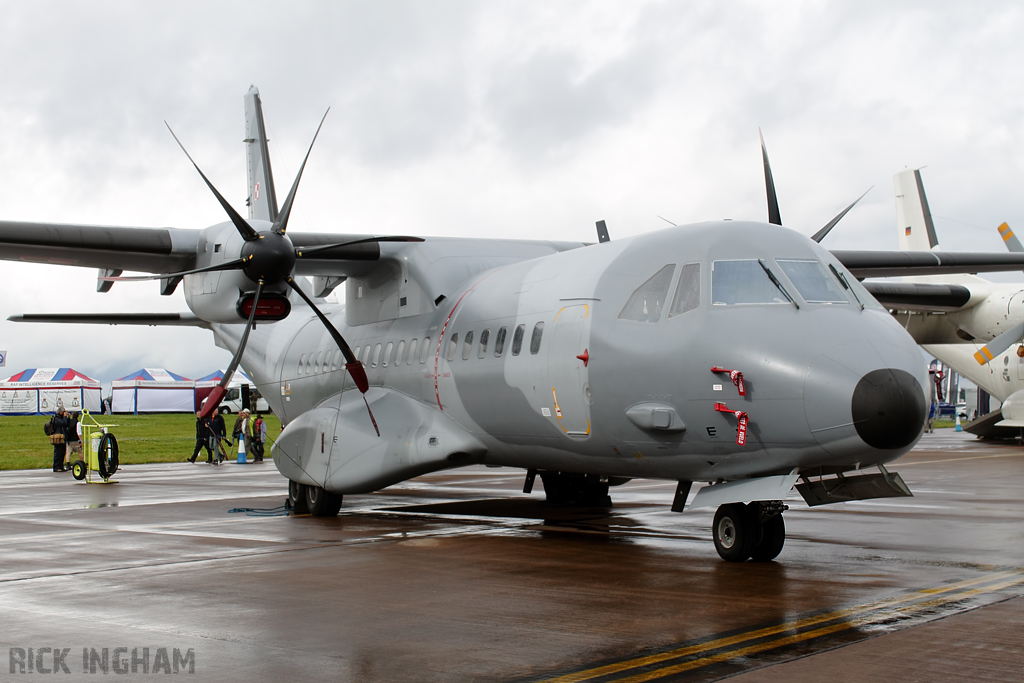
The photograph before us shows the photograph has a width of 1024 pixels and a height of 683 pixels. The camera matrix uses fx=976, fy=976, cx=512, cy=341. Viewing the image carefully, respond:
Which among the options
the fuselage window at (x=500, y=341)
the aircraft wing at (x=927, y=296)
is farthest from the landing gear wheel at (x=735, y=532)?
the aircraft wing at (x=927, y=296)

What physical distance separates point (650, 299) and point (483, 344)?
285cm

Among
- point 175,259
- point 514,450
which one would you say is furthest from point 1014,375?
point 175,259

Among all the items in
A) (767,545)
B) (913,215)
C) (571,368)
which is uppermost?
(913,215)

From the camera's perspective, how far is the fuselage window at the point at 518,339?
35.7 feet

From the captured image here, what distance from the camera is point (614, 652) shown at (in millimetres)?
5551

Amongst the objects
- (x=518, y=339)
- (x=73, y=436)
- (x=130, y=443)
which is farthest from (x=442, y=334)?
(x=130, y=443)

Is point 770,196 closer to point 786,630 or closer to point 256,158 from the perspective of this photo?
point 786,630

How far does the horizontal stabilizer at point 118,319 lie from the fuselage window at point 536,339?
9.23m

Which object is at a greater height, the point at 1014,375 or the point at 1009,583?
the point at 1014,375

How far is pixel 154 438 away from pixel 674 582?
36.6 meters

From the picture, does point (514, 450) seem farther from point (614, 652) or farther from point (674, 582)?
point (614, 652)

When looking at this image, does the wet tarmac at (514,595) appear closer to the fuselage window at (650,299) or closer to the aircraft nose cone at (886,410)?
the aircraft nose cone at (886,410)

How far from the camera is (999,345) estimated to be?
24.2 meters

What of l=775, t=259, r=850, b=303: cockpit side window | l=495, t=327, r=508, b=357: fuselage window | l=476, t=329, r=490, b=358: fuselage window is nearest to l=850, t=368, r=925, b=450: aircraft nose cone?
l=775, t=259, r=850, b=303: cockpit side window
